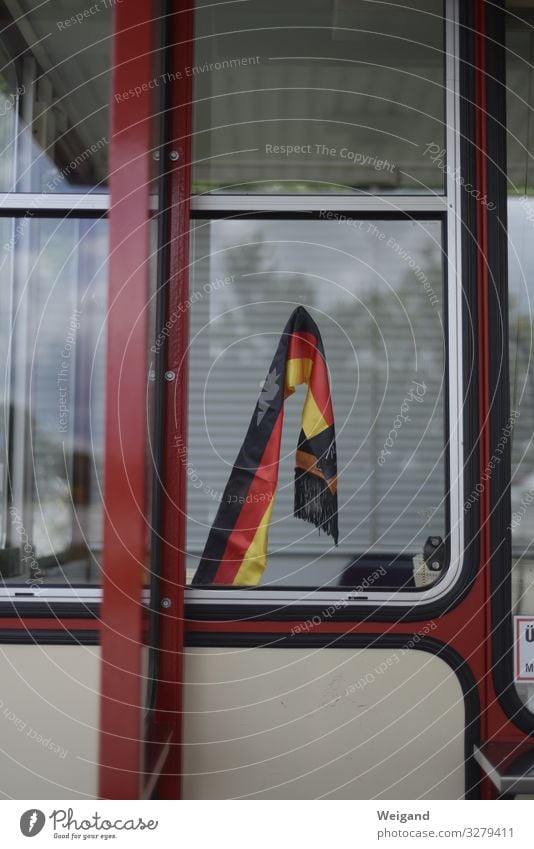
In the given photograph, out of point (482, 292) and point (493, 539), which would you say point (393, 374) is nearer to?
point (482, 292)

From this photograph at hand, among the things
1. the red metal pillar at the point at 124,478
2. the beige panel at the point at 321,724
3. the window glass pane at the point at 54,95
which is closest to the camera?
the red metal pillar at the point at 124,478

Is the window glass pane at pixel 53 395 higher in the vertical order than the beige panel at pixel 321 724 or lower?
higher

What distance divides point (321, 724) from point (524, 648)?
0.56 metres

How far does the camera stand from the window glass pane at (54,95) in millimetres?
2398

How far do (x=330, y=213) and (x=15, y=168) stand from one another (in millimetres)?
867

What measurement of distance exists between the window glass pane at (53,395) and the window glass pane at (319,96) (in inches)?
16.8

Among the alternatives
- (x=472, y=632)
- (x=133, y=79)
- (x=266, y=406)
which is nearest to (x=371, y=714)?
(x=472, y=632)

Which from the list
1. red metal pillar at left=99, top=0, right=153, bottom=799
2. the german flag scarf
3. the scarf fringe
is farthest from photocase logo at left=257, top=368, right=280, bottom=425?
red metal pillar at left=99, top=0, right=153, bottom=799

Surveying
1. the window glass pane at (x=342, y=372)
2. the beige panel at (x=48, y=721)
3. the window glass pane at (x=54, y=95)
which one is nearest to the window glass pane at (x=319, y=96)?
the window glass pane at (x=342, y=372)

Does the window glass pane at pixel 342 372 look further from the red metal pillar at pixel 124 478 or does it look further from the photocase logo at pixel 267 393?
the red metal pillar at pixel 124 478

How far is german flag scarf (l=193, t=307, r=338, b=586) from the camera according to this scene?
2330 millimetres
